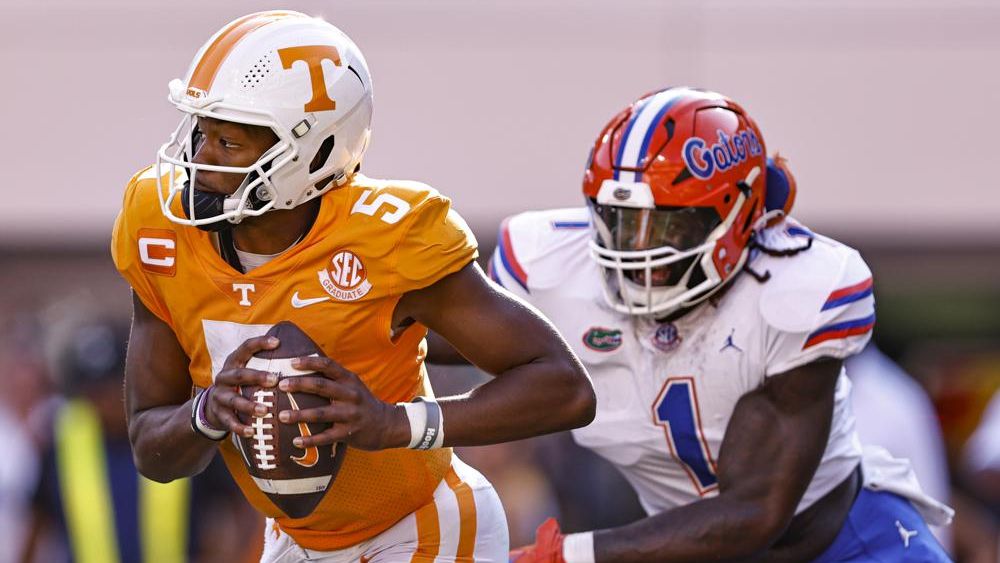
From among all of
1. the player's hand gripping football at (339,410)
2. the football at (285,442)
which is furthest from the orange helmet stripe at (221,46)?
the player's hand gripping football at (339,410)

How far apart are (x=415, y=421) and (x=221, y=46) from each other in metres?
0.98

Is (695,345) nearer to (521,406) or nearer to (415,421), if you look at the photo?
(521,406)

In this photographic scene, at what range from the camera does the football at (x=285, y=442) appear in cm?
340

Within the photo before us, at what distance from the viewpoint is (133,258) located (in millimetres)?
3799

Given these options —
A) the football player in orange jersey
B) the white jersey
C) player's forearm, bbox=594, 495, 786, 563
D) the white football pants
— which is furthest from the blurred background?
the football player in orange jersey

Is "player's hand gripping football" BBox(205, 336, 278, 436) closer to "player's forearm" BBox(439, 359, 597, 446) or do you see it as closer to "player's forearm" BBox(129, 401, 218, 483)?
"player's forearm" BBox(129, 401, 218, 483)

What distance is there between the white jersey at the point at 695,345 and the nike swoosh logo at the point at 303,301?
50.5 inches

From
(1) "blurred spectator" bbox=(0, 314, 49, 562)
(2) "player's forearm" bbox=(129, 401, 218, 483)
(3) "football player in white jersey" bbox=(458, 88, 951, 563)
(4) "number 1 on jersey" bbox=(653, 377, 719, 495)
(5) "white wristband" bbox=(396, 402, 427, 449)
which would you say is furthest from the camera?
(1) "blurred spectator" bbox=(0, 314, 49, 562)

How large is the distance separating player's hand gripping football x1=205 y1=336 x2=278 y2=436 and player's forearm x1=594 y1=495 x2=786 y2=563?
1.27 metres

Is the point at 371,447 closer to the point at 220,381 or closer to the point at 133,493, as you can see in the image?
the point at 220,381

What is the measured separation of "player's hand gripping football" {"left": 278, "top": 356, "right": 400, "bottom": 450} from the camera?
337 cm

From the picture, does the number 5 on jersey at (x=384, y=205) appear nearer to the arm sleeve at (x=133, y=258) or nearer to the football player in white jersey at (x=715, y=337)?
the arm sleeve at (x=133, y=258)

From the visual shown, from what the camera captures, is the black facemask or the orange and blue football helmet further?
the orange and blue football helmet

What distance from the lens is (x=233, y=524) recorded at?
8039 mm
